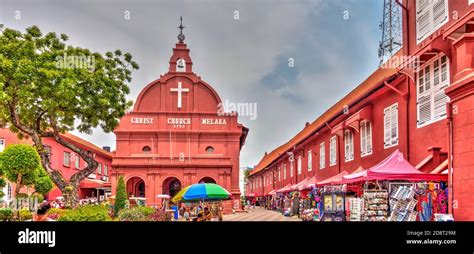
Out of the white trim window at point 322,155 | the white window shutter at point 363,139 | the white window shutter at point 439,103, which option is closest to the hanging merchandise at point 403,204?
the white window shutter at point 439,103

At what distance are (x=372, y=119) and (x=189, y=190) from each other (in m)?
6.14

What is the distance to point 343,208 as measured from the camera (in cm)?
1105

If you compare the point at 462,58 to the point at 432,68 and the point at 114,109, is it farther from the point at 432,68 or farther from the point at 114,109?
the point at 114,109

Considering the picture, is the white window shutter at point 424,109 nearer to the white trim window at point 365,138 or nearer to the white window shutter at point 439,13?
the white window shutter at point 439,13

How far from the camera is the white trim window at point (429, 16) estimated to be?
888 centimetres

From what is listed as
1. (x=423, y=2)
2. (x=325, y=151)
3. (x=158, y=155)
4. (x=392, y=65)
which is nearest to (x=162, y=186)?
(x=158, y=155)

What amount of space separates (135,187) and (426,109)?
27.9 meters

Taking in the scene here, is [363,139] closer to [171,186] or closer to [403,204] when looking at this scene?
[403,204]

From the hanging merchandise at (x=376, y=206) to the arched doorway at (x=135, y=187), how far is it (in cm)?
2643

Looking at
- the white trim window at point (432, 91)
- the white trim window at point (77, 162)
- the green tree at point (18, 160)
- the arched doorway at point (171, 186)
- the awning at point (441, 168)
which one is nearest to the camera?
the awning at point (441, 168)

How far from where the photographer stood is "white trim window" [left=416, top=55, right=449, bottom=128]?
871cm

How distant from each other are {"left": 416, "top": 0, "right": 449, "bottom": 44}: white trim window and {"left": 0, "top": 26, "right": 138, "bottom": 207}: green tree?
27.1 feet

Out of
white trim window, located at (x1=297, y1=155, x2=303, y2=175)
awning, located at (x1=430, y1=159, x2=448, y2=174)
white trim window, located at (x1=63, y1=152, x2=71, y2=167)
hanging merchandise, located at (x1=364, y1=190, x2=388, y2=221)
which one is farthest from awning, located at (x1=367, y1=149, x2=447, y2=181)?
white trim window, located at (x1=63, y1=152, x2=71, y2=167)

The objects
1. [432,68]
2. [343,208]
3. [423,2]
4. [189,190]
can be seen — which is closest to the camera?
[432,68]
